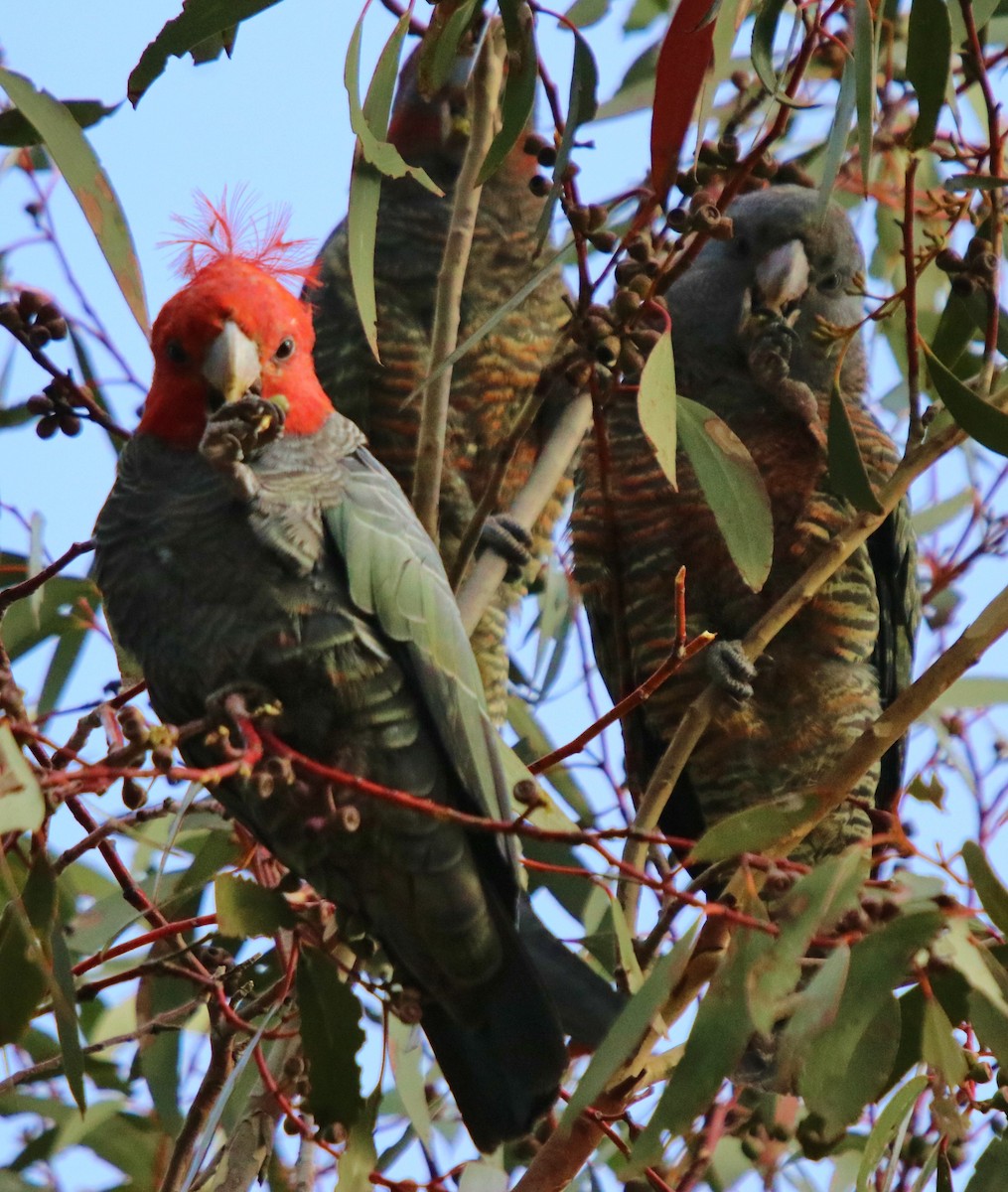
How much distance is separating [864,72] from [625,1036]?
92 cm

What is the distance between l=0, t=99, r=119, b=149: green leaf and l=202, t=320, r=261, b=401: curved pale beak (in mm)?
303

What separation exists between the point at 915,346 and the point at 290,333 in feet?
2.52

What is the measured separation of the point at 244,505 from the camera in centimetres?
171

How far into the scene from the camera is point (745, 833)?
4.57ft


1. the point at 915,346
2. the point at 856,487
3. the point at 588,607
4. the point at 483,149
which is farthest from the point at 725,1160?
the point at 483,149

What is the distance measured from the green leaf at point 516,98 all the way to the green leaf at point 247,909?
2.63 feet

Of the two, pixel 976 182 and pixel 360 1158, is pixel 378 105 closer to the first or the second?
pixel 976 182

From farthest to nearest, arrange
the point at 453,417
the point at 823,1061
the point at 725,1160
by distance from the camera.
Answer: the point at 453,417
the point at 725,1160
the point at 823,1061

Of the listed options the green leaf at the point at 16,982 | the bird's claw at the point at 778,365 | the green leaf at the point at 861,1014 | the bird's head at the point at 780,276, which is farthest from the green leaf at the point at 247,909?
the bird's head at the point at 780,276

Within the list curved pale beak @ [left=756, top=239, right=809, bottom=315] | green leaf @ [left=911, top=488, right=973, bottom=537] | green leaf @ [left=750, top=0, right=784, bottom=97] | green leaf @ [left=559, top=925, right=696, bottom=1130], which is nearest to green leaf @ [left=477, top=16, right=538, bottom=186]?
green leaf @ [left=750, top=0, right=784, bottom=97]

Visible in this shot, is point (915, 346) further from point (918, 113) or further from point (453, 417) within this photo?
point (453, 417)

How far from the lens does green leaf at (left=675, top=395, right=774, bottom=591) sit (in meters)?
1.68

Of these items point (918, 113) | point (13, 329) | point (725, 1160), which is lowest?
point (725, 1160)

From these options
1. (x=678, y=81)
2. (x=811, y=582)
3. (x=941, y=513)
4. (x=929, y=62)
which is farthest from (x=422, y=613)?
(x=941, y=513)
